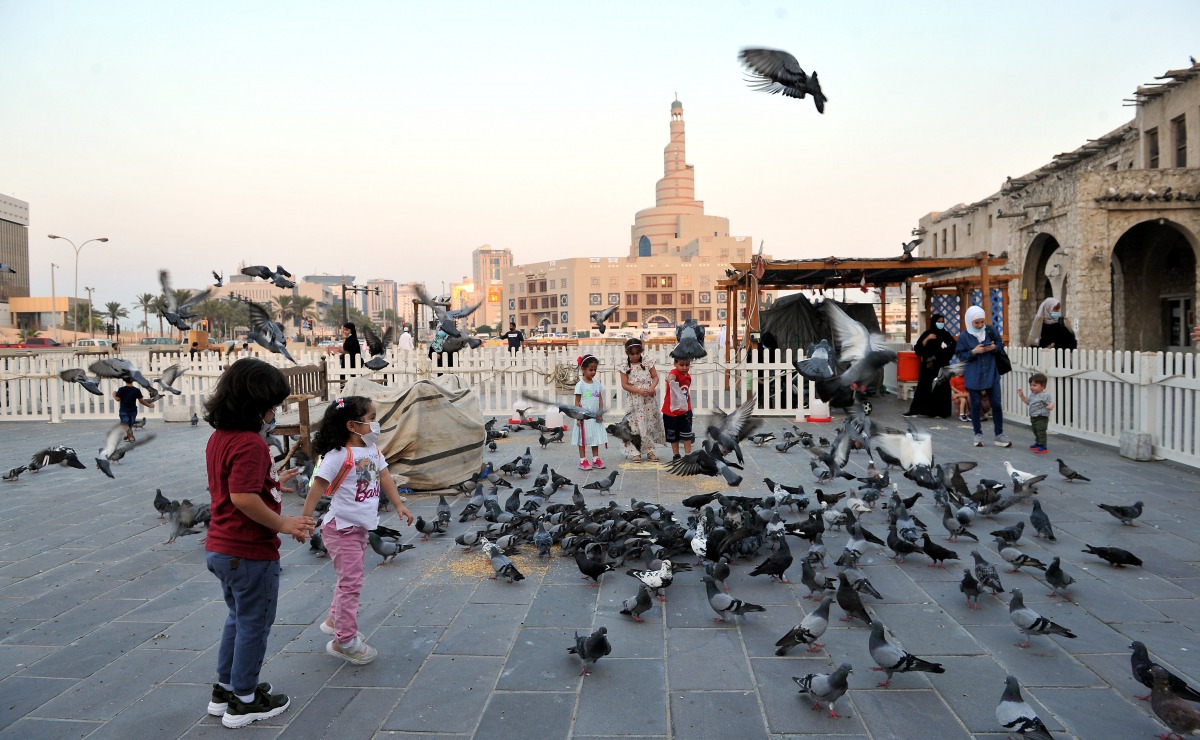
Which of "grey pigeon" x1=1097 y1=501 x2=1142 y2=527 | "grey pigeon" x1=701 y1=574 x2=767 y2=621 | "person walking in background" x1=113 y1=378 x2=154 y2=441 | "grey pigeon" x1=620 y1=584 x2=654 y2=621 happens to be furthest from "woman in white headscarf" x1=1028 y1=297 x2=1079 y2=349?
"person walking in background" x1=113 y1=378 x2=154 y2=441

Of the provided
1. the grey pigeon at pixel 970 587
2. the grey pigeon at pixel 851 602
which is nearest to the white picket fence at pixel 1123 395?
the grey pigeon at pixel 970 587

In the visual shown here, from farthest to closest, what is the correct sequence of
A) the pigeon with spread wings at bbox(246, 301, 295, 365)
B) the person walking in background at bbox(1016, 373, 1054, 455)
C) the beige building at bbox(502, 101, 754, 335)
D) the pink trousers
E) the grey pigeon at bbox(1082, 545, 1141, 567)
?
the beige building at bbox(502, 101, 754, 335) < the pigeon with spread wings at bbox(246, 301, 295, 365) < the person walking in background at bbox(1016, 373, 1054, 455) < the grey pigeon at bbox(1082, 545, 1141, 567) < the pink trousers

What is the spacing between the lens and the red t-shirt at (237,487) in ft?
9.88

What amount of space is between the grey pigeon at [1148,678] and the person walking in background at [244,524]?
378cm

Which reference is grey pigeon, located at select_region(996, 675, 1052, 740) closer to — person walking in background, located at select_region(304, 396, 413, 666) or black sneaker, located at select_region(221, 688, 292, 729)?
person walking in background, located at select_region(304, 396, 413, 666)

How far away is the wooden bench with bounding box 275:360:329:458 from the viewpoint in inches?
328

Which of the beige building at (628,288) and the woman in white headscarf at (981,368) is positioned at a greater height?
the beige building at (628,288)

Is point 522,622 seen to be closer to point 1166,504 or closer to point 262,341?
point 1166,504

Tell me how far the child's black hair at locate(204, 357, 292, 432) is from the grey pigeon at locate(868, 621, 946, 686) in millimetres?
3052

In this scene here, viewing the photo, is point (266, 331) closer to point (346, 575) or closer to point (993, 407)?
point (346, 575)

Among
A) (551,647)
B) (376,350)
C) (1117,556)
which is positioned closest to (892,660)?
(551,647)

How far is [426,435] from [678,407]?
316cm

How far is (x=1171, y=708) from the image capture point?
290cm

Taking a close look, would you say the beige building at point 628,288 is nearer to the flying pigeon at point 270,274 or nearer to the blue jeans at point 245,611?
the flying pigeon at point 270,274
